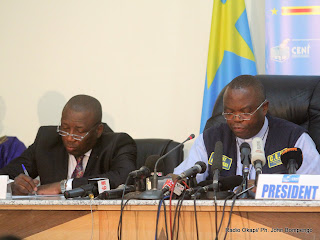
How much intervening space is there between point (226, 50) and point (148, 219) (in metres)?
2.52

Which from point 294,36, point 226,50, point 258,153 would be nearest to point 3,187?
point 258,153

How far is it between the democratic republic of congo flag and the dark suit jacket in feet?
3.45

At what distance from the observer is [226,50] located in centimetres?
455

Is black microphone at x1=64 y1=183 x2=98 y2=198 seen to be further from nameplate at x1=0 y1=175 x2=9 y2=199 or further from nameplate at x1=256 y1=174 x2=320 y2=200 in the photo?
nameplate at x1=256 y1=174 x2=320 y2=200

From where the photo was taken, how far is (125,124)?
5023 mm

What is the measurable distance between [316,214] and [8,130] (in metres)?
3.77

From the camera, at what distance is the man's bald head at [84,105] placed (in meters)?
3.56

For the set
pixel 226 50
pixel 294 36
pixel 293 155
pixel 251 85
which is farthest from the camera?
pixel 226 50

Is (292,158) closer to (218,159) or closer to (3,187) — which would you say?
(218,159)

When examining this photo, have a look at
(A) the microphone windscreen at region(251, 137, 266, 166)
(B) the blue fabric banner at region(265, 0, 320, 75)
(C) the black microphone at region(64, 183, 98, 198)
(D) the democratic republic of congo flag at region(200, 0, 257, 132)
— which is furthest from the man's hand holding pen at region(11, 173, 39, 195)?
(B) the blue fabric banner at region(265, 0, 320, 75)

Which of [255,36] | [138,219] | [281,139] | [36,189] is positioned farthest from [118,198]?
[255,36]

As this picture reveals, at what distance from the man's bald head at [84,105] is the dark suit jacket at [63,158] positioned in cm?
19

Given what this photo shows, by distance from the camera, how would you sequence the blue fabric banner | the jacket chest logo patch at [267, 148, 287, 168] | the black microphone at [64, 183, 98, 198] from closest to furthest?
the black microphone at [64, 183, 98, 198]
the jacket chest logo patch at [267, 148, 287, 168]
the blue fabric banner

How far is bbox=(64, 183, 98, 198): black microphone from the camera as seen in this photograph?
8.30 ft
